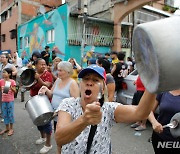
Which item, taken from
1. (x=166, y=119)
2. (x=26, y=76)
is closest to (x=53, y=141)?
(x=26, y=76)

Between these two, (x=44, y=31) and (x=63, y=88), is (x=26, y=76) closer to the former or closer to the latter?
(x=63, y=88)

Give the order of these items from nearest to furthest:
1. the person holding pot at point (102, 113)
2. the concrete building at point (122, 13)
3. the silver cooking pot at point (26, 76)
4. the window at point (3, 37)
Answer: the person holding pot at point (102, 113) < the silver cooking pot at point (26, 76) < the concrete building at point (122, 13) < the window at point (3, 37)

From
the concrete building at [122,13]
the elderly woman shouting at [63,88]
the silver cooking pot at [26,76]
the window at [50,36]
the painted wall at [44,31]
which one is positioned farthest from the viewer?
the window at [50,36]

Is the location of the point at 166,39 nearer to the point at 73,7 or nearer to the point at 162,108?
the point at 162,108

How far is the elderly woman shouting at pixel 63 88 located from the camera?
10.9ft

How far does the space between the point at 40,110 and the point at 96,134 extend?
59.4 inches

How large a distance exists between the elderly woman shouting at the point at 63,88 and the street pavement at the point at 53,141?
3.64 ft

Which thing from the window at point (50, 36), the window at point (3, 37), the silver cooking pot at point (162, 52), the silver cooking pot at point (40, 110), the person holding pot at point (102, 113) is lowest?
Result: the silver cooking pot at point (40, 110)

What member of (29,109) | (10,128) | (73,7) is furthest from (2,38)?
(29,109)

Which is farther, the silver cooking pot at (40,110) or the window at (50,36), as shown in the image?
the window at (50,36)

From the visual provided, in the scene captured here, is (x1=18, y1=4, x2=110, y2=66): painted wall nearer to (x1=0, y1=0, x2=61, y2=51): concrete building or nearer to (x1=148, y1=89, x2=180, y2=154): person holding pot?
(x1=0, y1=0, x2=61, y2=51): concrete building

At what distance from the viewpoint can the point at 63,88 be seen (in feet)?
11.0

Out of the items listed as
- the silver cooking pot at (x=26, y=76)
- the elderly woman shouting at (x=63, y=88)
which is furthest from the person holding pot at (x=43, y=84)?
the elderly woman shouting at (x=63, y=88)

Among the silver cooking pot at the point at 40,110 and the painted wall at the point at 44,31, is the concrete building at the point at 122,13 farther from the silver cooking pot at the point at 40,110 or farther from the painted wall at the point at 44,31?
the silver cooking pot at the point at 40,110
